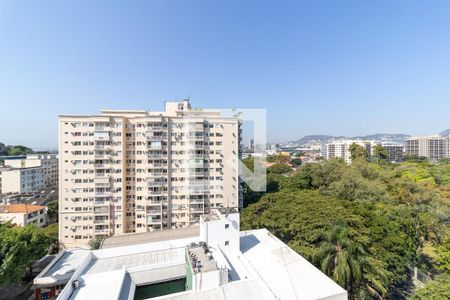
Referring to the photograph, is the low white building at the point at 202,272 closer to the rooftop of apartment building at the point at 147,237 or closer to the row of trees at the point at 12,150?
the rooftop of apartment building at the point at 147,237

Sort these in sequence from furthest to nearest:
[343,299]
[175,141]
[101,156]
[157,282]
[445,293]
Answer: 1. [175,141]
2. [101,156]
3. [157,282]
4. [343,299]
5. [445,293]

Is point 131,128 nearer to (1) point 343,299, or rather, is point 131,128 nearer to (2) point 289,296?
(2) point 289,296

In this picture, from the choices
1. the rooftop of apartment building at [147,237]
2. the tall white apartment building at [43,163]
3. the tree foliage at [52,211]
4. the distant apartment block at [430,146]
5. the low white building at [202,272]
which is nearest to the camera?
the low white building at [202,272]

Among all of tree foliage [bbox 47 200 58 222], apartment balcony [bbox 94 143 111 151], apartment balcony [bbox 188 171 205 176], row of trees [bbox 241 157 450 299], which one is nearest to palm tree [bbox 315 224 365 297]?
row of trees [bbox 241 157 450 299]

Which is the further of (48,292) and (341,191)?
(341,191)

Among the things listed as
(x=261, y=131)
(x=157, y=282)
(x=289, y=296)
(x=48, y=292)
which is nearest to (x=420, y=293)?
(x=289, y=296)

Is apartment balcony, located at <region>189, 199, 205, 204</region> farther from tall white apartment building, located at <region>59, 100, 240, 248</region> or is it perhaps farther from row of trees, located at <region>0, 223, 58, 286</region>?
row of trees, located at <region>0, 223, 58, 286</region>

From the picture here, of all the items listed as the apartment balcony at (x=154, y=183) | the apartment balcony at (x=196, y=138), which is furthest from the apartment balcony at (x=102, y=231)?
the apartment balcony at (x=196, y=138)
